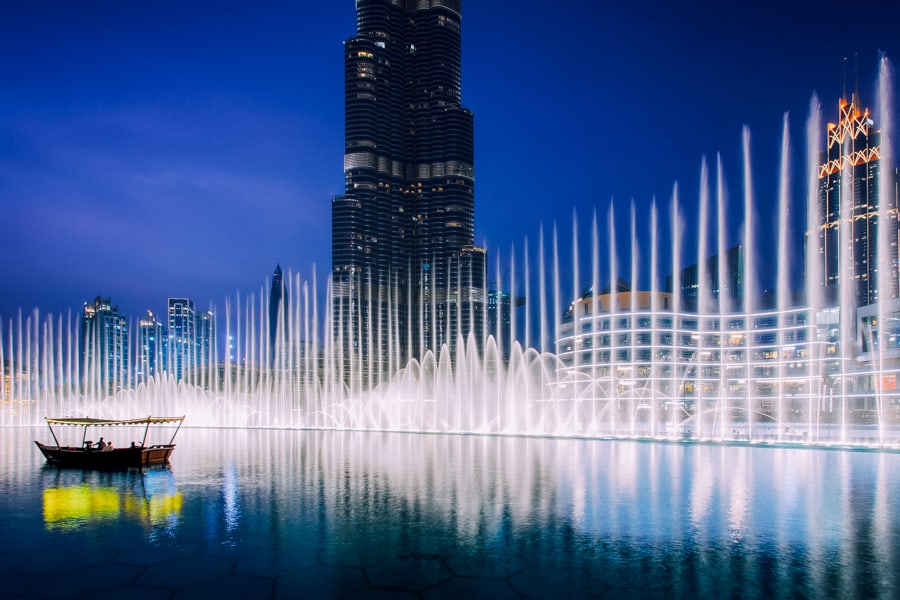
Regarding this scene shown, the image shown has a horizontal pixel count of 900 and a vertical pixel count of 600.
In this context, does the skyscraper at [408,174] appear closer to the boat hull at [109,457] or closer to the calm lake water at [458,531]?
the boat hull at [109,457]

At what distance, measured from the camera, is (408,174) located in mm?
160250

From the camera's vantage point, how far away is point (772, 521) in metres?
14.4

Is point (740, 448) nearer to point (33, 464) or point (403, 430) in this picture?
point (403, 430)

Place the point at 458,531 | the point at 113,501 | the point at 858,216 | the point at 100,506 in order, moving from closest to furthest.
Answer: the point at 458,531 < the point at 100,506 < the point at 113,501 < the point at 858,216

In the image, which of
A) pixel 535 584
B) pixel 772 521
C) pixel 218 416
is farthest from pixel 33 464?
pixel 218 416

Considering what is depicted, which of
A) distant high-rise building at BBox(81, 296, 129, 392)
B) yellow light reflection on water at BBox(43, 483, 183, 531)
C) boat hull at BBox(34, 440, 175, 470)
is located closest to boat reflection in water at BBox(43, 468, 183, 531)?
yellow light reflection on water at BBox(43, 483, 183, 531)

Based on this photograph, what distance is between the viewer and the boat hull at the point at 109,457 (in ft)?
86.5

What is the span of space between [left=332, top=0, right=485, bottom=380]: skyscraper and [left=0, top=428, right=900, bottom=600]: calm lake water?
118 m

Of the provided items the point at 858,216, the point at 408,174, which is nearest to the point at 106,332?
the point at 408,174

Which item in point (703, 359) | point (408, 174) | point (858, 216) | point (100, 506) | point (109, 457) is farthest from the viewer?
point (858, 216)

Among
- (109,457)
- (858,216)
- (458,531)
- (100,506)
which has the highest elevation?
(858,216)

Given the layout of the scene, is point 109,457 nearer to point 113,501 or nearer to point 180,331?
point 113,501

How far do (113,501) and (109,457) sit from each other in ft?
32.7

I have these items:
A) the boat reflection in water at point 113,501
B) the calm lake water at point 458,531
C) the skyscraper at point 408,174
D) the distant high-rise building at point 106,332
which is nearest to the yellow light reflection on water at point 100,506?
the boat reflection in water at point 113,501
